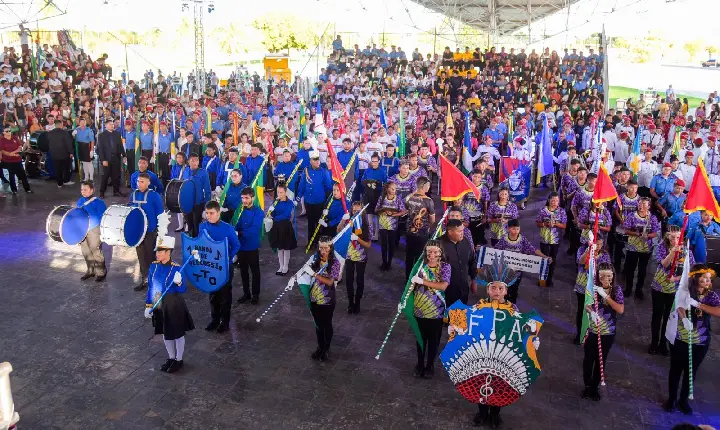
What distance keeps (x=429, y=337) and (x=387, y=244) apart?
3.89 m

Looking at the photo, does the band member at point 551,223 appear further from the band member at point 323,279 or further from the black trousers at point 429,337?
the band member at point 323,279

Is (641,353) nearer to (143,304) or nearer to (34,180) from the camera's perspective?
(143,304)

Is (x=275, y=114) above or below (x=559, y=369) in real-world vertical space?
above

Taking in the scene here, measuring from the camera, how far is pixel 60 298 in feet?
31.6

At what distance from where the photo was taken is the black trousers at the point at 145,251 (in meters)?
9.96

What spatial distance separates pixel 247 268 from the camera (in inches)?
371

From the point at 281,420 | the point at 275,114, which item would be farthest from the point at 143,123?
the point at 281,420

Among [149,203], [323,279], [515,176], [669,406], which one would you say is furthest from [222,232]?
[515,176]

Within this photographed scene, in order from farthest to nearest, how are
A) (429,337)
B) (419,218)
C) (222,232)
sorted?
(419,218)
(222,232)
(429,337)

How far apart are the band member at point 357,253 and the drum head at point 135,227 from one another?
10.4 feet

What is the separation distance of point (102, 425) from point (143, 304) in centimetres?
325

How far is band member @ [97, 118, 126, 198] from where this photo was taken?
15523 mm

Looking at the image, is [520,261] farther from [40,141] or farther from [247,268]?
[40,141]

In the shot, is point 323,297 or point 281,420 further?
point 323,297
